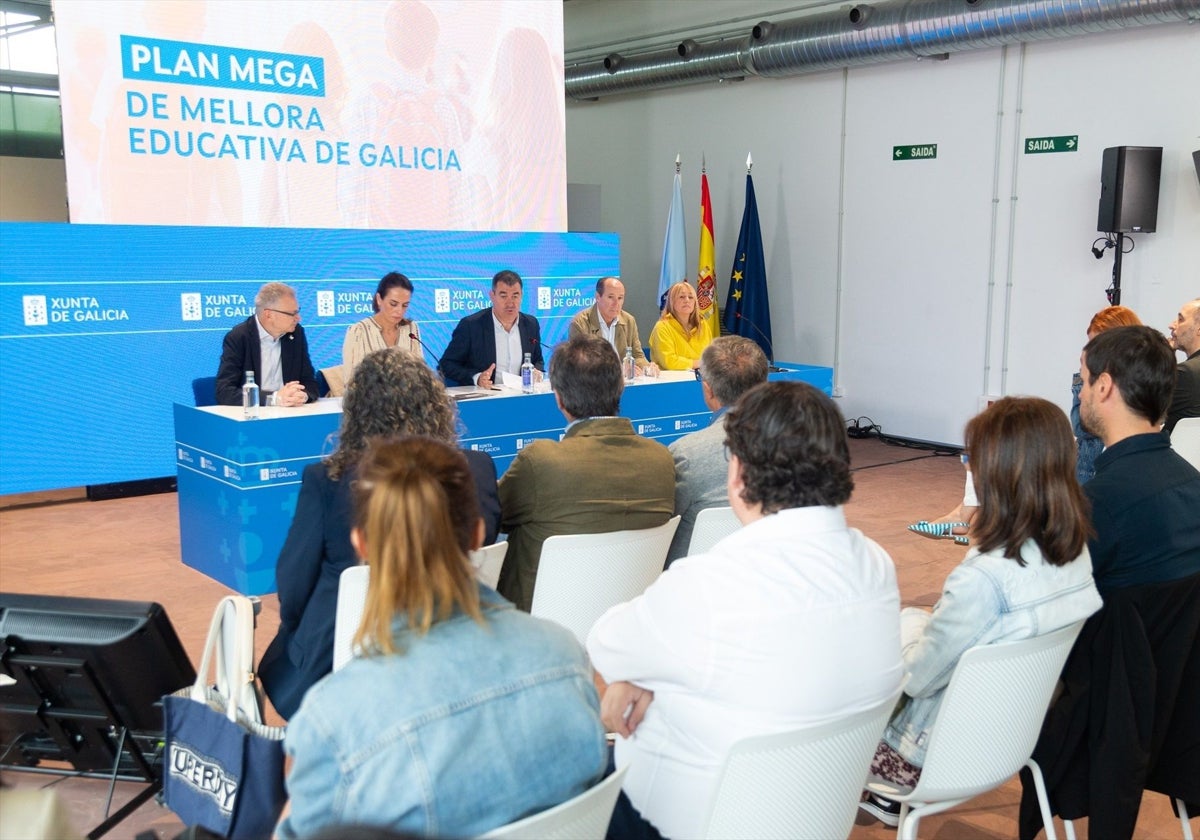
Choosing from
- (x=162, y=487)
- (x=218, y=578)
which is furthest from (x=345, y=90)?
(x=218, y=578)

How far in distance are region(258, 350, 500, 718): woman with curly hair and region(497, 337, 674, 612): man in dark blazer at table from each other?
0.57 ft

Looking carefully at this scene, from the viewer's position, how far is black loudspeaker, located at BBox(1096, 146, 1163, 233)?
6676 mm

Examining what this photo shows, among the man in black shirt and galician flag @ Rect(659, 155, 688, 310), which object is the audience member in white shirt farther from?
galician flag @ Rect(659, 155, 688, 310)

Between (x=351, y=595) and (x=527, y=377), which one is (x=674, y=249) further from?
(x=351, y=595)

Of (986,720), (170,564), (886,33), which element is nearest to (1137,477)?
(986,720)

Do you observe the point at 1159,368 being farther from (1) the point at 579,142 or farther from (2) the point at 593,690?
(1) the point at 579,142

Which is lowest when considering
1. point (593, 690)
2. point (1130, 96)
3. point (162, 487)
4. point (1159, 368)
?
point (162, 487)

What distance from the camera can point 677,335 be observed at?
6.45 metres

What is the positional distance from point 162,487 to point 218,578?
2.49m

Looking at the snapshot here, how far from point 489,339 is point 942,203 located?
4.26 metres

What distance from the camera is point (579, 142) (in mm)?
11547

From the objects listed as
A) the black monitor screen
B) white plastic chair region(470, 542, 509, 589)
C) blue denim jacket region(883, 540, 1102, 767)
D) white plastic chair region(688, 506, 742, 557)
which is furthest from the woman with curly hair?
blue denim jacket region(883, 540, 1102, 767)

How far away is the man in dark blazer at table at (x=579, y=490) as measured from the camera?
2.85 metres

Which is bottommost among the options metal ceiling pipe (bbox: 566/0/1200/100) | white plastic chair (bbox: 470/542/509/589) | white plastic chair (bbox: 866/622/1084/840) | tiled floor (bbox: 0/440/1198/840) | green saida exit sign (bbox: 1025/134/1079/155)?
tiled floor (bbox: 0/440/1198/840)
